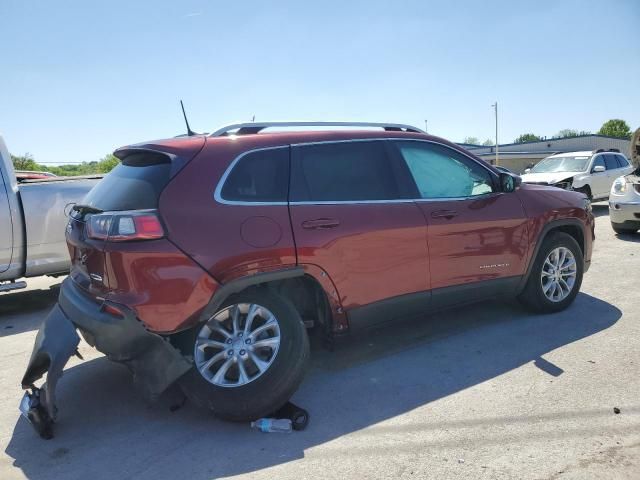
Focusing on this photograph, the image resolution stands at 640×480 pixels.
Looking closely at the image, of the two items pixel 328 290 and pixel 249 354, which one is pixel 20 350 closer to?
pixel 249 354

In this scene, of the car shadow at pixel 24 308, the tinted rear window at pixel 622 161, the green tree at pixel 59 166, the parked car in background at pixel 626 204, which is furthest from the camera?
the green tree at pixel 59 166

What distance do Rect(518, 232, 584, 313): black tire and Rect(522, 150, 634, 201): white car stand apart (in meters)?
8.11

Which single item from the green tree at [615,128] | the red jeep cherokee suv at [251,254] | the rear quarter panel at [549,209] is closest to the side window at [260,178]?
the red jeep cherokee suv at [251,254]

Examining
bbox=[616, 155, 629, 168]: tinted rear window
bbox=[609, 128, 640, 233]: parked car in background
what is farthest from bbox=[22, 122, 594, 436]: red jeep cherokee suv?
bbox=[616, 155, 629, 168]: tinted rear window

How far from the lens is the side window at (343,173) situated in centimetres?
354

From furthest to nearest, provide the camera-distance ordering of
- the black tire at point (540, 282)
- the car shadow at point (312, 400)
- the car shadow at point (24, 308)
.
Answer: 1. the car shadow at point (24, 308)
2. the black tire at point (540, 282)
3. the car shadow at point (312, 400)

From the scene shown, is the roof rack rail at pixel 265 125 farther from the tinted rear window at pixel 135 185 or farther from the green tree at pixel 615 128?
the green tree at pixel 615 128

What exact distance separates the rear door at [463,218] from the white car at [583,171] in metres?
8.84

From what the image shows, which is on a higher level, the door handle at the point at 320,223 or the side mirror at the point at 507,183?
the side mirror at the point at 507,183

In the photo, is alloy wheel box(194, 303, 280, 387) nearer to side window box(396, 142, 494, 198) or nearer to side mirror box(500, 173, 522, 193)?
side window box(396, 142, 494, 198)

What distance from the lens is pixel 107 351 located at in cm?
303

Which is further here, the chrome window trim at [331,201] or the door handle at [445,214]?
the door handle at [445,214]

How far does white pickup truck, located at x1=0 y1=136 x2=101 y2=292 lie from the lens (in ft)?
20.2

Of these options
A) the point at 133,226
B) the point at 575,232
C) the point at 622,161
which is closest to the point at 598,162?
the point at 622,161
